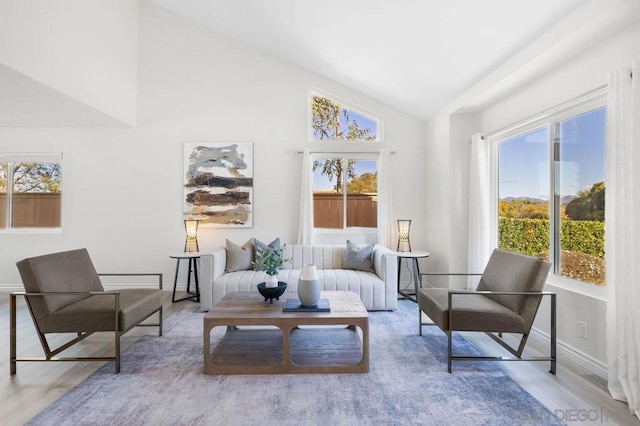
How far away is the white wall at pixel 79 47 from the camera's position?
303cm

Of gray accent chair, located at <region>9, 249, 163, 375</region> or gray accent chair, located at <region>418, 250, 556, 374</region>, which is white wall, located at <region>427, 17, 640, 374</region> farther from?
gray accent chair, located at <region>9, 249, 163, 375</region>

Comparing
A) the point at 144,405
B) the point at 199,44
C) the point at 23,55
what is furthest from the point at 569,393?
the point at 199,44

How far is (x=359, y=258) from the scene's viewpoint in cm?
450

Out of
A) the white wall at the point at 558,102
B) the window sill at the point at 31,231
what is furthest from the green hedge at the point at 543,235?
the window sill at the point at 31,231

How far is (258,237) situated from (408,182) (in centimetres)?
246

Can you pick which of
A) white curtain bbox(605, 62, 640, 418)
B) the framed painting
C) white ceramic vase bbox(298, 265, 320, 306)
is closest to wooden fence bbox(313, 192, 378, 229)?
the framed painting

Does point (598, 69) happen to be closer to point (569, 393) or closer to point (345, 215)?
point (569, 393)

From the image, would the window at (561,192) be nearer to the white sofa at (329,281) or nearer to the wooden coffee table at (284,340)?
the white sofa at (329,281)

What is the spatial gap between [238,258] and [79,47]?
3.02 m

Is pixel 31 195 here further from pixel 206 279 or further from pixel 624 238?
pixel 624 238

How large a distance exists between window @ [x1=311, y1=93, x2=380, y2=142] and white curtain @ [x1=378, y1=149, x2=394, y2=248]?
422 millimetres

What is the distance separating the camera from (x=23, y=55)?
306 centimetres

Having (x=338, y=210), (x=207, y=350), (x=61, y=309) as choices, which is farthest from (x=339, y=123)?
(x=61, y=309)

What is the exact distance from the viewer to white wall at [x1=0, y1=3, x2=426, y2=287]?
5102 mm
